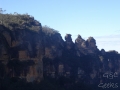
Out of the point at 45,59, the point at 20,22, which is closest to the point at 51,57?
the point at 45,59

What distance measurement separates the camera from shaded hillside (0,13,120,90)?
30.3m

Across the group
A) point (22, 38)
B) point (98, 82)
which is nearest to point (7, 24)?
point (22, 38)

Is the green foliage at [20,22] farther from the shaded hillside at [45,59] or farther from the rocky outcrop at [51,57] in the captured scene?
the rocky outcrop at [51,57]

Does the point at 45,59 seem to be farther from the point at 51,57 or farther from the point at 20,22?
the point at 20,22

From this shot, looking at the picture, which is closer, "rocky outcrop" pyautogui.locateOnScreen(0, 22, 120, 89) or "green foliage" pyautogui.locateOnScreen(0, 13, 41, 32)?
"rocky outcrop" pyautogui.locateOnScreen(0, 22, 120, 89)

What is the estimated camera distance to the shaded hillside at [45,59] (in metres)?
30.3

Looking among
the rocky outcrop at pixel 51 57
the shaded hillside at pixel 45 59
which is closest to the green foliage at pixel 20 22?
the shaded hillside at pixel 45 59

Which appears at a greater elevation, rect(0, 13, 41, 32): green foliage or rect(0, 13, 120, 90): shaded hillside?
rect(0, 13, 41, 32): green foliage

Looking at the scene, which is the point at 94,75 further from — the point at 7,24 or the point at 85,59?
the point at 7,24

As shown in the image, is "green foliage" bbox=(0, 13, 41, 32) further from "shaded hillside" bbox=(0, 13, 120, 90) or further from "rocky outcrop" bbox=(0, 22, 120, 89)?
"rocky outcrop" bbox=(0, 22, 120, 89)

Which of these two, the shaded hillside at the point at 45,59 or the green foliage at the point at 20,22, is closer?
the shaded hillside at the point at 45,59

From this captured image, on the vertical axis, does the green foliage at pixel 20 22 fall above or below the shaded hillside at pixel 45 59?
above

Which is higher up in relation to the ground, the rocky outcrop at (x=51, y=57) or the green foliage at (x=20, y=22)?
the green foliage at (x=20, y=22)

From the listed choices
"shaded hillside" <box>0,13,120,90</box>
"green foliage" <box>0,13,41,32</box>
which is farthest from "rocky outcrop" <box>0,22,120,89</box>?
"green foliage" <box>0,13,41,32</box>
